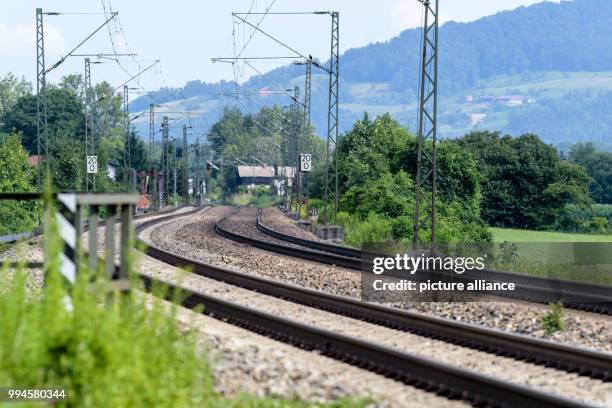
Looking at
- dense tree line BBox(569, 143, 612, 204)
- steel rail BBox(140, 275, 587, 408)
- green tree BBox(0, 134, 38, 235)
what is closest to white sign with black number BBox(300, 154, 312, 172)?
green tree BBox(0, 134, 38, 235)

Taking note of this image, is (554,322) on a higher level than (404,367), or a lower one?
lower

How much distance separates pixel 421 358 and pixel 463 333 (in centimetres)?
288

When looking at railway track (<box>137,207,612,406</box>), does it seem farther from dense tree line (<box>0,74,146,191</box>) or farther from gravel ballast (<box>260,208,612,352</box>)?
dense tree line (<box>0,74,146,191</box>)

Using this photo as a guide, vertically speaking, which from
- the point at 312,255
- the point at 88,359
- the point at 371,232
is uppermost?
the point at 88,359

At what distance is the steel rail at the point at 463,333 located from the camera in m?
11.4

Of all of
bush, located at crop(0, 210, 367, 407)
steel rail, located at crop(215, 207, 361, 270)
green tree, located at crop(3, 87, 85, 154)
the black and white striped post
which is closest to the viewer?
bush, located at crop(0, 210, 367, 407)

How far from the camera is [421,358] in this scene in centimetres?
1069

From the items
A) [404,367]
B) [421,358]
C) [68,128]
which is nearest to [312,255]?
[404,367]

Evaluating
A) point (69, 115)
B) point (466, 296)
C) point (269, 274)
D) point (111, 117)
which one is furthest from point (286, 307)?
point (111, 117)

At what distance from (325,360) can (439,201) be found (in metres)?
37.7

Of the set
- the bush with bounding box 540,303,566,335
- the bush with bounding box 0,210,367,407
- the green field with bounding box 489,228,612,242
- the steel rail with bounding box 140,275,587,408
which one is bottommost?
the green field with bounding box 489,228,612,242

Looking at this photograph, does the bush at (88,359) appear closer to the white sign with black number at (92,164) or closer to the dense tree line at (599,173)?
the white sign with black number at (92,164)

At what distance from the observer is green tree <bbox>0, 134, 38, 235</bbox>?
51562mm

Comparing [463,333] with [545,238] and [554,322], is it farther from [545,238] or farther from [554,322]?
[545,238]
